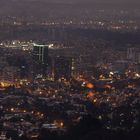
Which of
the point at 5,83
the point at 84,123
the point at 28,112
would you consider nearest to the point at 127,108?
the point at 28,112

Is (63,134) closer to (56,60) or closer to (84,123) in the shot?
(84,123)

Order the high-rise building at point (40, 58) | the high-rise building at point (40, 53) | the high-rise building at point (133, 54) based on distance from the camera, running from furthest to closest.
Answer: the high-rise building at point (133, 54)
the high-rise building at point (40, 53)
the high-rise building at point (40, 58)

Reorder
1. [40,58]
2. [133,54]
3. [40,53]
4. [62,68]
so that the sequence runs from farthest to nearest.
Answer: [133,54] < [40,53] < [40,58] < [62,68]

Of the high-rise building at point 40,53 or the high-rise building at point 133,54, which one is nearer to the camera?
the high-rise building at point 40,53

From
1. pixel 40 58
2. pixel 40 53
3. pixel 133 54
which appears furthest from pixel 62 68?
pixel 133 54

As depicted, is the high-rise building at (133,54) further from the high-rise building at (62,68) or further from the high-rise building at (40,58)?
the high-rise building at (62,68)

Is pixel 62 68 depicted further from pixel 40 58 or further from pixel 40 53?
pixel 40 53

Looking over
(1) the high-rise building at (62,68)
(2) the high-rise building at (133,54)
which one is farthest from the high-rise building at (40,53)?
(2) the high-rise building at (133,54)

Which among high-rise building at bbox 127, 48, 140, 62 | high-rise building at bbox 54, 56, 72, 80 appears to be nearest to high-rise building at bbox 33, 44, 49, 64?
high-rise building at bbox 54, 56, 72, 80
